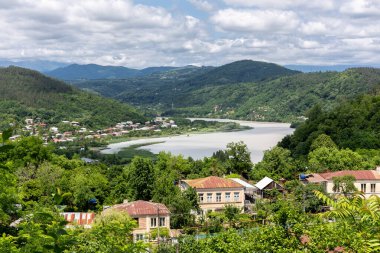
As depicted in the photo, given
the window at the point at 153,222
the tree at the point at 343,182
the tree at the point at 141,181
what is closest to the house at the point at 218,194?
the tree at the point at 141,181

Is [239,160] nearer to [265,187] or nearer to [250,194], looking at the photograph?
[265,187]

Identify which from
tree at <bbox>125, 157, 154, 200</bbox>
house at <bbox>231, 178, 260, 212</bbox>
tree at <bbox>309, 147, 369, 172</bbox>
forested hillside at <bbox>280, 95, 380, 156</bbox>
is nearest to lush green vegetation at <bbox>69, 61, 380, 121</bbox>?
forested hillside at <bbox>280, 95, 380, 156</bbox>

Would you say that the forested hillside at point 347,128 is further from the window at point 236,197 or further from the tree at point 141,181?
the tree at point 141,181

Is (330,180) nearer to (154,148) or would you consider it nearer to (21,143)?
(21,143)

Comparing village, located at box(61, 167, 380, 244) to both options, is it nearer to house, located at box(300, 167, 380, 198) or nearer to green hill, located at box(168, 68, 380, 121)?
house, located at box(300, 167, 380, 198)

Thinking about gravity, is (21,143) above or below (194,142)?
above

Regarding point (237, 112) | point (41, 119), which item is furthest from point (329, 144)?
point (237, 112)

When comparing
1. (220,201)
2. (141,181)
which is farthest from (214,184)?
(141,181)
